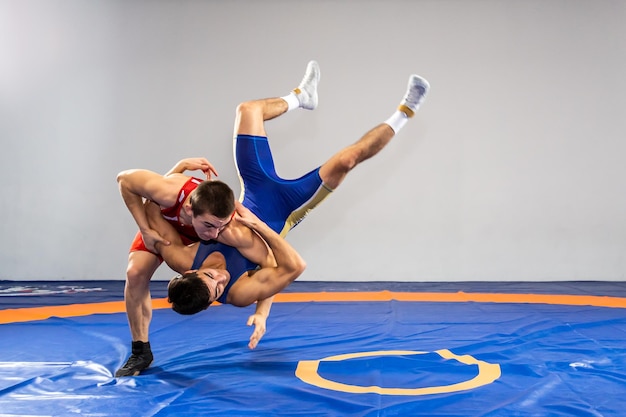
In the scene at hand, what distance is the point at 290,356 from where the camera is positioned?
3.46 m

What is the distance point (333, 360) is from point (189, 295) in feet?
3.27

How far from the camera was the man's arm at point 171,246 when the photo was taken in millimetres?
3145

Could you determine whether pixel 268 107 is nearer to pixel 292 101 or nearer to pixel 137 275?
pixel 292 101

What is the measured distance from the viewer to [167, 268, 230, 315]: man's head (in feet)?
8.98

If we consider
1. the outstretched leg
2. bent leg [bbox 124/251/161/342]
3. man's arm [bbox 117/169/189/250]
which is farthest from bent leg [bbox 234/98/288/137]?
bent leg [bbox 124/251/161/342]

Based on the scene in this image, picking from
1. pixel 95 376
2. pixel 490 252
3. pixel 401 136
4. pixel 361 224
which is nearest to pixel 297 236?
pixel 361 224


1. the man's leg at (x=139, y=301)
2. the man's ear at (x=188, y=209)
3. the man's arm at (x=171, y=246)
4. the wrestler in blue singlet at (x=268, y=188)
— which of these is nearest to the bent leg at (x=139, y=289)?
the man's leg at (x=139, y=301)

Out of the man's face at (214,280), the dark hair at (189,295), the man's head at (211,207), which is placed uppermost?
the man's head at (211,207)

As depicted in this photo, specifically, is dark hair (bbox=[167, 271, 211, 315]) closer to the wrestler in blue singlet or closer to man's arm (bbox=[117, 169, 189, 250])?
man's arm (bbox=[117, 169, 189, 250])

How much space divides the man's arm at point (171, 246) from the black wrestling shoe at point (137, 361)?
47cm

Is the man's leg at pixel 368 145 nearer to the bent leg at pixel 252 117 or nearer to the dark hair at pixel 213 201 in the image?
the bent leg at pixel 252 117

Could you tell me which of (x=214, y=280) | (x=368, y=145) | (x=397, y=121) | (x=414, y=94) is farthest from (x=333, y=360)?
(x=414, y=94)

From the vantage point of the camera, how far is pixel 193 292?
2.75m

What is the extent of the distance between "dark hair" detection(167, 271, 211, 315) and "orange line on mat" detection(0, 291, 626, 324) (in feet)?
7.88
